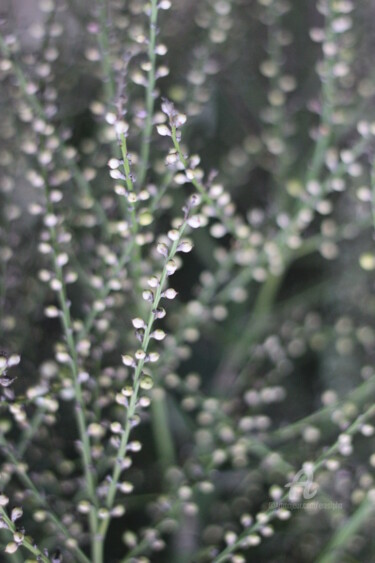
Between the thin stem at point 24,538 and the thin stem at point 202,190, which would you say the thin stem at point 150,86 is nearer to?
the thin stem at point 202,190

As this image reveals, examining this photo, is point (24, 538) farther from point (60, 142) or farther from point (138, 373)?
point (60, 142)

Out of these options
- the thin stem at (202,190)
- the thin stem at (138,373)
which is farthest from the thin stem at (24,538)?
the thin stem at (202,190)

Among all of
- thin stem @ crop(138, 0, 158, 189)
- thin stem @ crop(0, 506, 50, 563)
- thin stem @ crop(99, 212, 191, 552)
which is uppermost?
thin stem @ crop(138, 0, 158, 189)

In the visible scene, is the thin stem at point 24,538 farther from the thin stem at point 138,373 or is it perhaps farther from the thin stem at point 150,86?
the thin stem at point 150,86

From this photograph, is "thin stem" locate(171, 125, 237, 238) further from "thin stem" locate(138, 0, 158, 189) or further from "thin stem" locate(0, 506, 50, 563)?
"thin stem" locate(0, 506, 50, 563)

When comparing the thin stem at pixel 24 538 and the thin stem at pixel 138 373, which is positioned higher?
the thin stem at pixel 138 373

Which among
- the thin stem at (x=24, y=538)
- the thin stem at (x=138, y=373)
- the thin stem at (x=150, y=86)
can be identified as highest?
the thin stem at (x=150, y=86)

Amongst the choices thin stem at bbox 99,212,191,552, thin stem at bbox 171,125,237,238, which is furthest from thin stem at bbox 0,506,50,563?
thin stem at bbox 171,125,237,238

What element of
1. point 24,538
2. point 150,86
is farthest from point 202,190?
point 24,538

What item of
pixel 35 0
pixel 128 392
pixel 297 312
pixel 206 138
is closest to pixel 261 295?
pixel 297 312

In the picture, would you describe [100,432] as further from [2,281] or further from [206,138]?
[206,138]

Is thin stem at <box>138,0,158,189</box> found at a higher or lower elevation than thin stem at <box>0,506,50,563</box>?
higher
